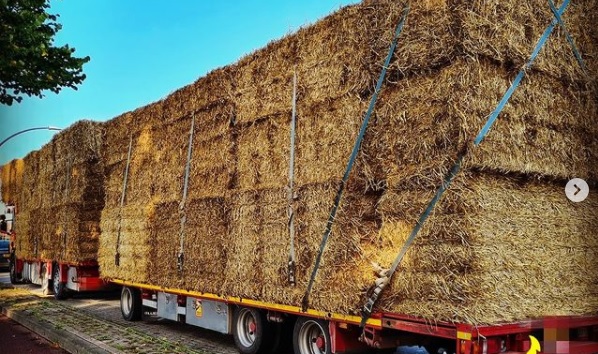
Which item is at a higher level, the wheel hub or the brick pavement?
the wheel hub

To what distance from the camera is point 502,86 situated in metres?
5.92

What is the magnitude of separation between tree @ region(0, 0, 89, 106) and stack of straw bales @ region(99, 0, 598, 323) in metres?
6.59

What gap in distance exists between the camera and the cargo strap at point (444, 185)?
220 inches

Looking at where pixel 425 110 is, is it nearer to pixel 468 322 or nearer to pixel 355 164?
pixel 355 164

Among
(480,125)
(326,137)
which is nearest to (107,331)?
(326,137)

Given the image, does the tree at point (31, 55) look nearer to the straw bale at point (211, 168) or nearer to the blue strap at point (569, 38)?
the straw bale at point (211, 168)

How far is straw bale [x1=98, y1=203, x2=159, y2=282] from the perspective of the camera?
38.3 feet

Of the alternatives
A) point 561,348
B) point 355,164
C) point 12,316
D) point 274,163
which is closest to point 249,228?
point 274,163

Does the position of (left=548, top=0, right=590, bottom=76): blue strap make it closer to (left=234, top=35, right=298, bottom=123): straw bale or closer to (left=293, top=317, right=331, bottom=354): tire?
(left=234, top=35, right=298, bottom=123): straw bale

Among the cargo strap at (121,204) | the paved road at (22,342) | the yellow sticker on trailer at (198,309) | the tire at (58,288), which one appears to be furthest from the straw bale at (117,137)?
the tire at (58,288)

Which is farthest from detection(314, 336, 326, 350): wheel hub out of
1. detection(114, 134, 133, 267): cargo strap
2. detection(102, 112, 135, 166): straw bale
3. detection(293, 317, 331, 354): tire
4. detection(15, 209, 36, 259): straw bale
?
detection(15, 209, 36, 259): straw bale

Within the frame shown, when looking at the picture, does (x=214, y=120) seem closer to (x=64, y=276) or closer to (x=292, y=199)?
(x=292, y=199)

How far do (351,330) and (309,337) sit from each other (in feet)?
3.07

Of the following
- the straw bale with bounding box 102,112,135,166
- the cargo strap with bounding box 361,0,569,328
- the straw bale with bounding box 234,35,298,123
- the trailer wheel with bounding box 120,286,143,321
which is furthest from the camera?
the straw bale with bounding box 102,112,135,166
